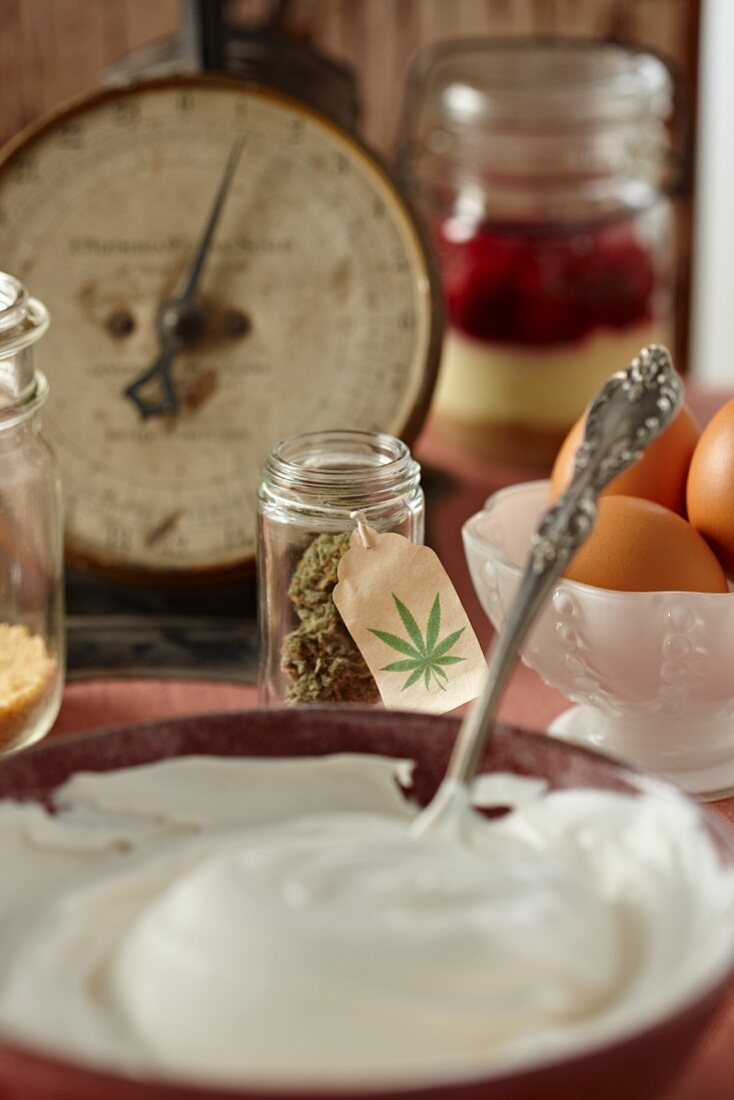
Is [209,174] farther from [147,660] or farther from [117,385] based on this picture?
[147,660]

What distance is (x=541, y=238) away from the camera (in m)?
1.16

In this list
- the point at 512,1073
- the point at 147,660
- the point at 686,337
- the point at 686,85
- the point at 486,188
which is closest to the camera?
the point at 512,1073

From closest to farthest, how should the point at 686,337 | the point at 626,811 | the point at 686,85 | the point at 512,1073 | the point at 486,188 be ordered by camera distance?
the point at 512,1073 < the point at 626,811 < the point at 486,188 < the point at 686,85 < the point at 686,337

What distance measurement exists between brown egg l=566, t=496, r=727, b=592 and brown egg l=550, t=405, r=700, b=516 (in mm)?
60

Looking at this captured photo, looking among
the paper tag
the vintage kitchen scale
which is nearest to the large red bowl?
the paper tag

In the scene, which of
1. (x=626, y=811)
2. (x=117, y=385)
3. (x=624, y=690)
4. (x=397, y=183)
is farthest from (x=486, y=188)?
(x=626, y=811)

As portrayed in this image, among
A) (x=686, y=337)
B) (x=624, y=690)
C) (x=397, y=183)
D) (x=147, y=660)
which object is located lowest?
(x=686, y=337)

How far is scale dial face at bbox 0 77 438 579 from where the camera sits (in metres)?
0.95

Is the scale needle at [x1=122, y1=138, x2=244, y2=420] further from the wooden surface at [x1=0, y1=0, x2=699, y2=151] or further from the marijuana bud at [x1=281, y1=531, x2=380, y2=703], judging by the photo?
the wooden surface at [x1=0, y1=0, x2=699, y2=151]

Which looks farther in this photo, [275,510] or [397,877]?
[275,510]

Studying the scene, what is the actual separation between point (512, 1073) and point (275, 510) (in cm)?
38

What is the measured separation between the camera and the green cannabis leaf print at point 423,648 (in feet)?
2.29

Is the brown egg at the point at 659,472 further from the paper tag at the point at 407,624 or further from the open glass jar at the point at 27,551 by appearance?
the open glass jar at the point at 27,551

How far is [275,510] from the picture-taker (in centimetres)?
73
